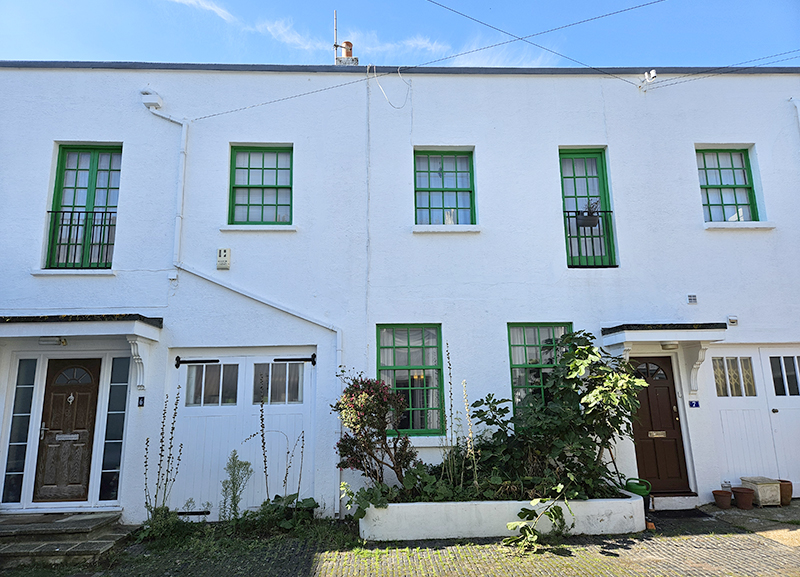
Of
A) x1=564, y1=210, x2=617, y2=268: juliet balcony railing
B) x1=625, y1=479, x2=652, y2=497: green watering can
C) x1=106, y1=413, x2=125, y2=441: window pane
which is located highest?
x1=564, y1=210, x2=617, y2=268: juliet balcony railing

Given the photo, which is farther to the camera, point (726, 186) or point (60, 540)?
point (726, 186)

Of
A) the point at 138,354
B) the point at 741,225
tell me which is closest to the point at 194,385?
the point at 138,354

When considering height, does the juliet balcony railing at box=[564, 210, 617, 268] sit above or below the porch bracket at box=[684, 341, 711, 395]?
above

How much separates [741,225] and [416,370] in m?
5.59

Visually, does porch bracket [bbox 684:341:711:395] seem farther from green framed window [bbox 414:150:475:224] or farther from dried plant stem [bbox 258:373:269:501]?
dried plant stem [bbox 258:373:269:501]

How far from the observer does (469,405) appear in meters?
7.69

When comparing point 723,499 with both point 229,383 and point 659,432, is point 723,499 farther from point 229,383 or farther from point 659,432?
point 229,383

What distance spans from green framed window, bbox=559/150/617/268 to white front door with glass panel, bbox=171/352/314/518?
15.0 feet

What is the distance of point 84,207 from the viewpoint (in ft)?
27.1

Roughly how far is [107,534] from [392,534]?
3552 millimetres

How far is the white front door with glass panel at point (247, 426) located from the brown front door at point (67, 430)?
3.45ft

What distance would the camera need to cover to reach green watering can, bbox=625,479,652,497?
704 cm

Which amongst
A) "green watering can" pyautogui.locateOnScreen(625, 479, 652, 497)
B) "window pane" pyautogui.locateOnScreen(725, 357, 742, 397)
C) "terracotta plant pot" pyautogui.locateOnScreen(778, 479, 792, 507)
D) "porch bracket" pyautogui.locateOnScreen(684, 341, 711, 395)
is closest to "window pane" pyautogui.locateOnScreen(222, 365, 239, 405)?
"green watering can" pyautogui.locateOnScreen(625, 479, 652, 497)

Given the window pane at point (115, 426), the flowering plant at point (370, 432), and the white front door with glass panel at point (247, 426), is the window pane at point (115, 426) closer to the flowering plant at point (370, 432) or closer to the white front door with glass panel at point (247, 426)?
the white front door with glass panel at point (247, 426)
